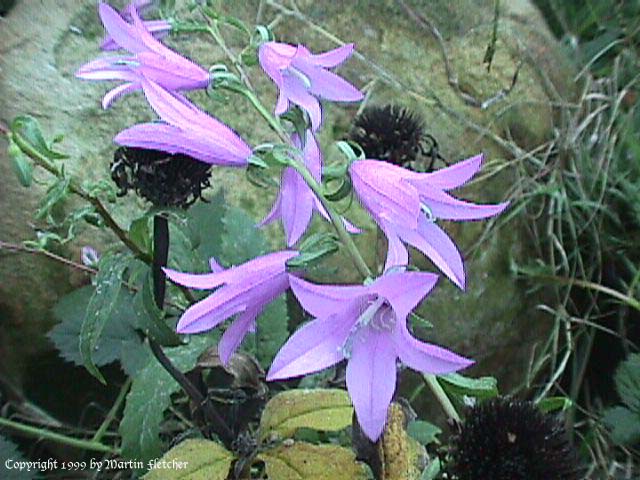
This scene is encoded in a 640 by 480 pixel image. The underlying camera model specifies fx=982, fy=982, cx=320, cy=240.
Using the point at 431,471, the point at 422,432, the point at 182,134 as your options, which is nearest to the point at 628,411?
the point at 422,432

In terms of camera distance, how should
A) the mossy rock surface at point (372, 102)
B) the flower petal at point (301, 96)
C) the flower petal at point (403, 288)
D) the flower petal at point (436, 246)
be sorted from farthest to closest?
1. the mossy rock surface at point (372, 102)
2. the flower petal at point (301, 96)
3. the flower petal at point (436, 246)
4. the flower petal at point (403, 288)

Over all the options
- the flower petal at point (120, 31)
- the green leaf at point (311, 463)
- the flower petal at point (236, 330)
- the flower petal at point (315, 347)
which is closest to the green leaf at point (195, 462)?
the green leaf at point (311, 463)

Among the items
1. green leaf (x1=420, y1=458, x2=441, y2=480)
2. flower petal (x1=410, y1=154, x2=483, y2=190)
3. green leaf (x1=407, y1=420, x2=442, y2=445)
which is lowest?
green leaf (x1=407, y1=420, x2=442, y2=445)

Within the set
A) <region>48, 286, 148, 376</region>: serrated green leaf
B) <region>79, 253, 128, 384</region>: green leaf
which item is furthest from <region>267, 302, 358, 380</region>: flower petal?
<region>48, 286, 148, 376</region>: serrated green leaf

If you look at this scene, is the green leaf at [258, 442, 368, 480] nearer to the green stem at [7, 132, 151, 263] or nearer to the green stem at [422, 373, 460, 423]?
the green stem at [422, 373, 460, 423]

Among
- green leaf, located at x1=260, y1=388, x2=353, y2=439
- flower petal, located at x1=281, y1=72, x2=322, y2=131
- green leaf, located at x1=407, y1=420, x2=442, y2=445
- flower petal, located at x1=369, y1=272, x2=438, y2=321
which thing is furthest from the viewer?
green leaf, located at x1=407, y1=420, x2=442, y2=445

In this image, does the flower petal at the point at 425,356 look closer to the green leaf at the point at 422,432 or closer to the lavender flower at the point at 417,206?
the lavender flower at the point at 417,206

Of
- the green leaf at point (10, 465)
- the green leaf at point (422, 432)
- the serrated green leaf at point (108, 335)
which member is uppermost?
the green leaf at point (422, 432)

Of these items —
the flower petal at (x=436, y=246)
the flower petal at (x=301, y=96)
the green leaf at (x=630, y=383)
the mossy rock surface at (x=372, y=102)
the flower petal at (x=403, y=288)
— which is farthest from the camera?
the mossy rock surface at (x=372, y=102)

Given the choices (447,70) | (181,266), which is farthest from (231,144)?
(447,70)
